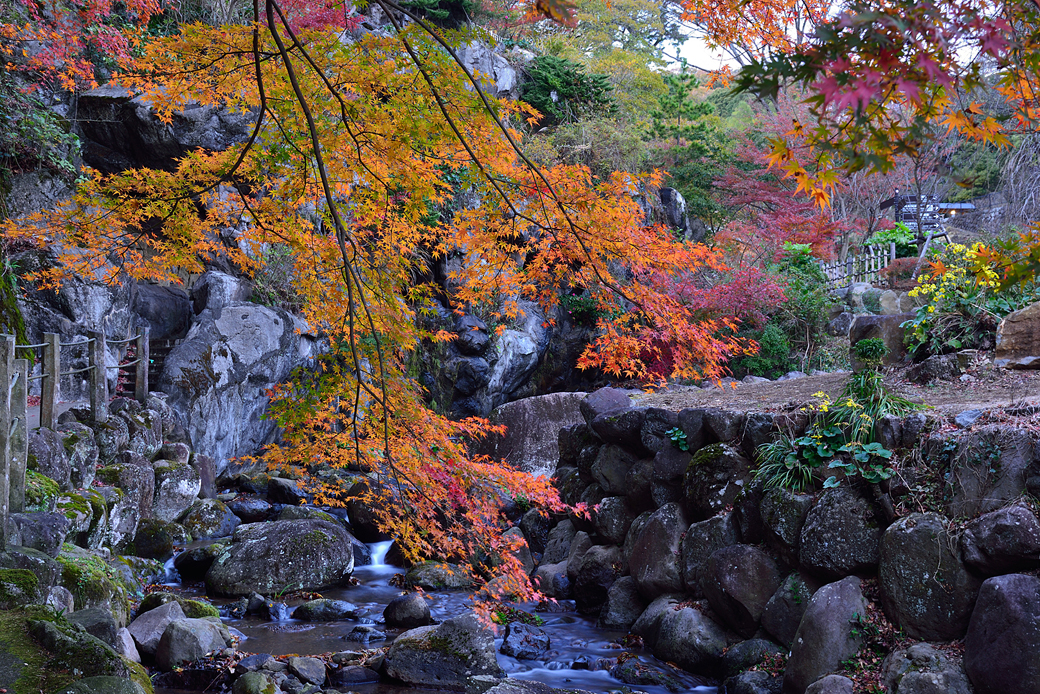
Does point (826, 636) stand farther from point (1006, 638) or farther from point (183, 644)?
point (183, 644)

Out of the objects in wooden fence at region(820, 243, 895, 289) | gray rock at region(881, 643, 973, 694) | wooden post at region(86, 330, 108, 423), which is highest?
wooden fence at region(820, 243, 895, 289)

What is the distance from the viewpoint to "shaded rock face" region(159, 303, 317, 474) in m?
11.4

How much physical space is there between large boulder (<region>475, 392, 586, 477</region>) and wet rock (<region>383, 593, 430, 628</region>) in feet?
15.3

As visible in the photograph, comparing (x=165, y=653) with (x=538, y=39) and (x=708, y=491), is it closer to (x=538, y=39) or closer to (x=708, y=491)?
(x=708, y=491)

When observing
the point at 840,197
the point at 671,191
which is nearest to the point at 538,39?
the point at 671,191

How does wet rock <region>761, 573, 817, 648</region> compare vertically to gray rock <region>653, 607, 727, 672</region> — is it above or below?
above

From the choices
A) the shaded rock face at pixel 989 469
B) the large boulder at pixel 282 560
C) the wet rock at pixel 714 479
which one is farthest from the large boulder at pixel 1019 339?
the large boulder at pixel 282 560

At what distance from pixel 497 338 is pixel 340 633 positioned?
864 cm

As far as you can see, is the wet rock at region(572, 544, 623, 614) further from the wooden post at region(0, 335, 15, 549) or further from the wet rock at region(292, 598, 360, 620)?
the wooden post at region(0, 335, 15, 549)

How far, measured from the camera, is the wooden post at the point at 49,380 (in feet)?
A: 23.0

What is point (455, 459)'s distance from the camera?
17.2ft

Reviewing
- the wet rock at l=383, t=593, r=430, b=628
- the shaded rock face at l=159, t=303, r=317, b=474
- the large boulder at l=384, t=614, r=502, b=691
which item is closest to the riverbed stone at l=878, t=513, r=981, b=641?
the large boulder at l=384, t=614, r=502, b=691

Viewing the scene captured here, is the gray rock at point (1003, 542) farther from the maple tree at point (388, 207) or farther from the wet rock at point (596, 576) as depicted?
the wet rock at point (596, 576)

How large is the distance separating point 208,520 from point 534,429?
5562 millimetres
